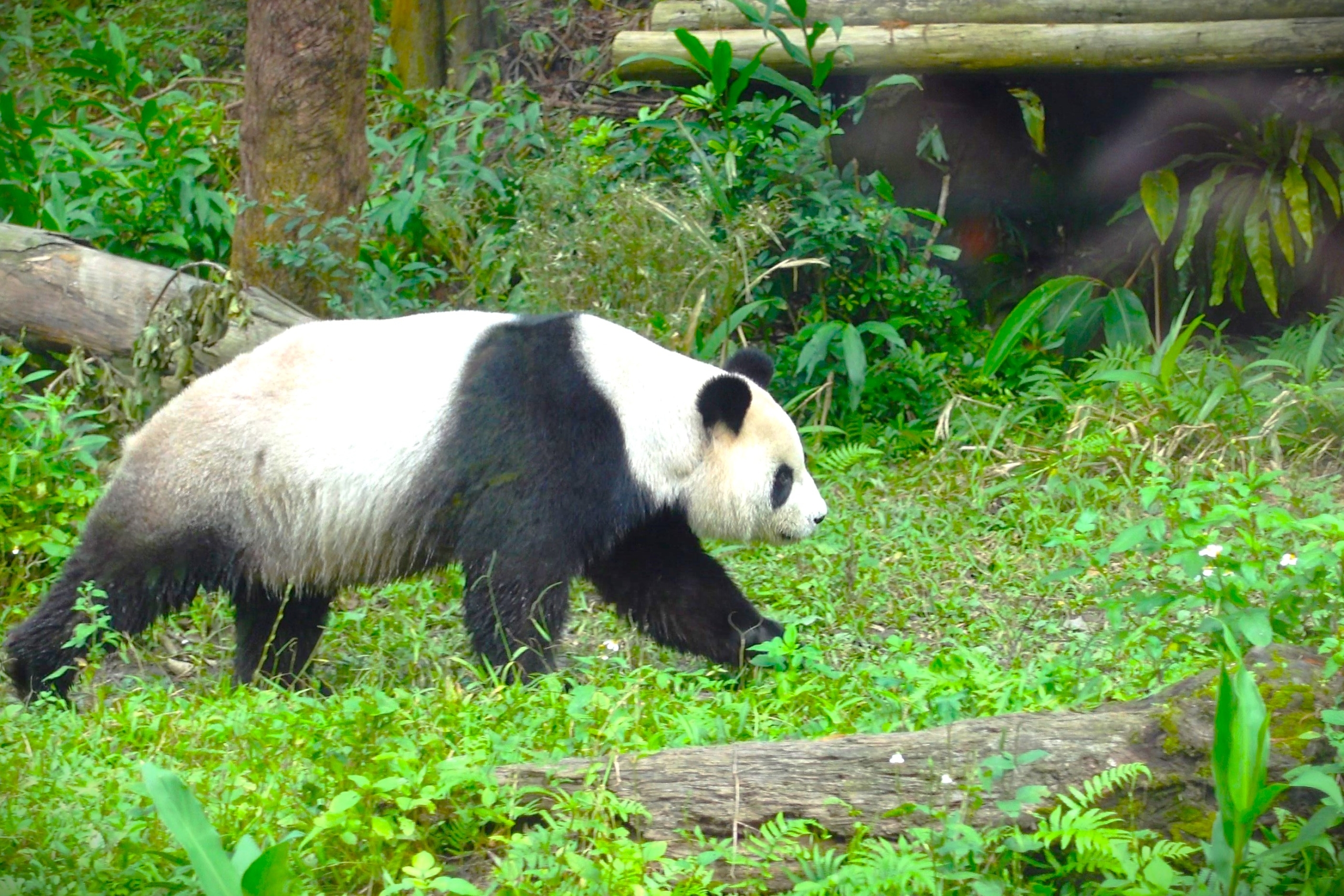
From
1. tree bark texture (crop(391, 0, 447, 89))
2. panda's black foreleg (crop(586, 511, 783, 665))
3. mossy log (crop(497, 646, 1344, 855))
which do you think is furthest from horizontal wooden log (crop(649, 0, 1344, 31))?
mossy log (crop(497, 646, 1344, 855))

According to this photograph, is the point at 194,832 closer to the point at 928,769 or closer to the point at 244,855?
the point at 244,855

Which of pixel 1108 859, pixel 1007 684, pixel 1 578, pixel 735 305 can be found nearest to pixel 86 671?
pixel 1 578

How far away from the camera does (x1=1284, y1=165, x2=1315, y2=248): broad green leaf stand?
7375mm

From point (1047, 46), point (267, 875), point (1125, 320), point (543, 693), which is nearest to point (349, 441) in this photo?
point (543, 693)

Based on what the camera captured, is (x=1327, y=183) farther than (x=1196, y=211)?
No

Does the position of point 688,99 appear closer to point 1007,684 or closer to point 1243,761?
point 1007,684

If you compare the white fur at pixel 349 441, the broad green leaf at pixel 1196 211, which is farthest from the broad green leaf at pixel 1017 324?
the white fur at pixel 349 441

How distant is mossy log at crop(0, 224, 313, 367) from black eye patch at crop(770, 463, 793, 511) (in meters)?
2.71

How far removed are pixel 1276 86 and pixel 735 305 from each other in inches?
137

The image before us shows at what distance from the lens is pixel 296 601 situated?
4.98 metres

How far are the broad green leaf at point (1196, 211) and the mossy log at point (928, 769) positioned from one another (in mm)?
5162

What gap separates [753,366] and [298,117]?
3.24 metres

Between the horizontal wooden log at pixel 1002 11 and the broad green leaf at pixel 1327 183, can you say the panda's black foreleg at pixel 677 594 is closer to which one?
the horizontal wooden log at pixel 1002 11

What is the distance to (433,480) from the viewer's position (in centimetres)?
450
